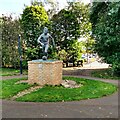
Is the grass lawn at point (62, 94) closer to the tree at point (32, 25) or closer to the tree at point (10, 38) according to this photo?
the tree at point (32, 25)

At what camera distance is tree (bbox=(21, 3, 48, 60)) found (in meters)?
22.1

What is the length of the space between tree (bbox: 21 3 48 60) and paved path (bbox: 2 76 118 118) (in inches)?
514

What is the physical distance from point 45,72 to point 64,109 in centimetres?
458

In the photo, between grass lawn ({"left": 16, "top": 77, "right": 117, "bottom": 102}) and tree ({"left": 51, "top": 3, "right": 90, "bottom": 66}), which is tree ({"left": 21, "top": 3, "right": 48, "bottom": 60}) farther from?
grass lawn ({"left": 16, "top": 77, "right": 117, "bottom": 102})

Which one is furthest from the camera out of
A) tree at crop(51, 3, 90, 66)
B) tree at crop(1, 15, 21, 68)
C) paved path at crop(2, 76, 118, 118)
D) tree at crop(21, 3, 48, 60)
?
Result: tree at crop(51, 3, 90, 66)

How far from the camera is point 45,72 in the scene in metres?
12.4

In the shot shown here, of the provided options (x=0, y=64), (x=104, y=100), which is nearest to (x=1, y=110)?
(x=104, y=100)

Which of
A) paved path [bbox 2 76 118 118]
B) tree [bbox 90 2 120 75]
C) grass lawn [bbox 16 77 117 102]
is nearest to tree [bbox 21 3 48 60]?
tree [bbox 90 2 120 75]

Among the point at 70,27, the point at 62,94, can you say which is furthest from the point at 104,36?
the point at 70,27

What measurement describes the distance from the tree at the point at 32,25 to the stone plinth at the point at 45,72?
921cm

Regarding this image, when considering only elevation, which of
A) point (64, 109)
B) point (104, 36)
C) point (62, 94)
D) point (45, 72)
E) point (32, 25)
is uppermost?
point (32, 25)

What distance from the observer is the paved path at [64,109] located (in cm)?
723

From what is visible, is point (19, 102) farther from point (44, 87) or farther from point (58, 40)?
point (58, 40)

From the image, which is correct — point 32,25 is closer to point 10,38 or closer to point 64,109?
point 10,38
